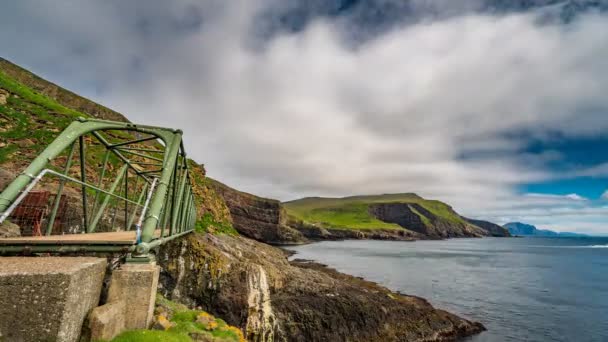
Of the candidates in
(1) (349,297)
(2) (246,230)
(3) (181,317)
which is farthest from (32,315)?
(2) (246,230)

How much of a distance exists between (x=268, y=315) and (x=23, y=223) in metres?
16.2

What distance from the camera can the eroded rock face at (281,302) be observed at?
17391 mm

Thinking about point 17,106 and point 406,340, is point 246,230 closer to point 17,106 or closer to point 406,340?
point 17,106

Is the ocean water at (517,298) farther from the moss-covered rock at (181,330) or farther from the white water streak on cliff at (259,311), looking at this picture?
the moss-covered rock at (181,330)

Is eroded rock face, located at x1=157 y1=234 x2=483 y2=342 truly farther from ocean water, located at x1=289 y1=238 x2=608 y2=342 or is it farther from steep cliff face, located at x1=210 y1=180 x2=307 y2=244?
steep cliff face, located at x1=210 y1=180 x2=307 y2=244

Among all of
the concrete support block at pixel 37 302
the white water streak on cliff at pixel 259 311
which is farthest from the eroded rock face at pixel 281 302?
the concrete support block at pixel 37 302

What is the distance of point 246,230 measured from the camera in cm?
12888

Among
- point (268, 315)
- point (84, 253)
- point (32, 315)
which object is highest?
point (84, 253)

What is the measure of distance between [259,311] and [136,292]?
14.3m

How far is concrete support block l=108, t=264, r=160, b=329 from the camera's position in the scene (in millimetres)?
6105

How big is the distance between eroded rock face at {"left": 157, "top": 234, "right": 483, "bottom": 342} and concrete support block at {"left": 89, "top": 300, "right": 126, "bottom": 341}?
11746mm

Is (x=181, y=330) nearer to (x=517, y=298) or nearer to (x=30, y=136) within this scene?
(x=30, y=136)

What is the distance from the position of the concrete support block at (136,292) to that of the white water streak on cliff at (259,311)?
13318mm

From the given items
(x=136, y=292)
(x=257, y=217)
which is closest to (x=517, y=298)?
(x=136, y=292)
